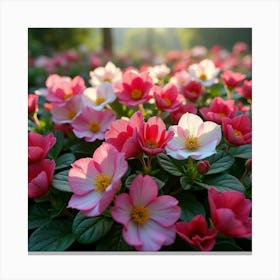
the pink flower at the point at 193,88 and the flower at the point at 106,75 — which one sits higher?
the flower at the point at 106,75

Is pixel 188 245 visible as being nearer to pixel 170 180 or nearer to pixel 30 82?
pixel 170 180

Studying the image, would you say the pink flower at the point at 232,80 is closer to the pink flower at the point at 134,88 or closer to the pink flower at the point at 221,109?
the pink flower at the point at 221,109

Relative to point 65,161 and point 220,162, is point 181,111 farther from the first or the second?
point 65,161

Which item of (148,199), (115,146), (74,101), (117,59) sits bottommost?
(148,199)

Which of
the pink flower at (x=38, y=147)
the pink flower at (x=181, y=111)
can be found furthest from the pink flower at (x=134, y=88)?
the pink flower at (x=38, y=147)
